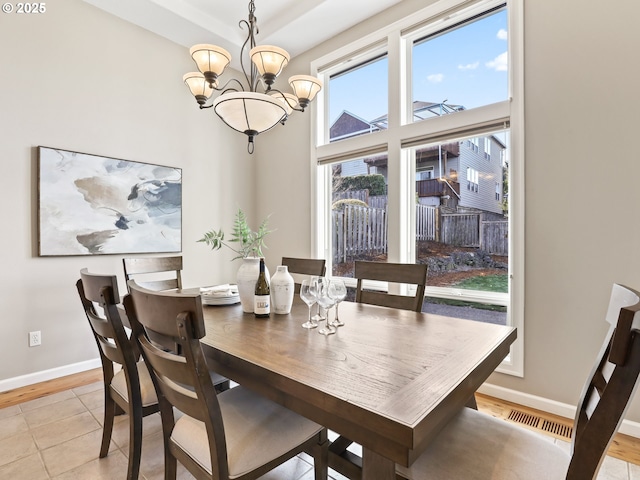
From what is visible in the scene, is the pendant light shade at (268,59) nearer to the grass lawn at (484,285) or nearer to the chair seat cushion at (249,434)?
the chair seat cushion at (249,434)

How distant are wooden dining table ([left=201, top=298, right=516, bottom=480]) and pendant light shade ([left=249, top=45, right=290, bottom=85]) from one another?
1.33 m

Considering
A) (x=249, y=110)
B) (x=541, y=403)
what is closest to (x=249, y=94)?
(x=249, y=110)

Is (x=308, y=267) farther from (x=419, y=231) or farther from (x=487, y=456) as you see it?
(x=487, y=456)

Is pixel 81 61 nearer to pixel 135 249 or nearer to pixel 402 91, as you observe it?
pixel 135 249

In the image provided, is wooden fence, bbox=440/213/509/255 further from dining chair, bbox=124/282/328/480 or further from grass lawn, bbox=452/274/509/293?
dining chair, bbox=124/282/328/480

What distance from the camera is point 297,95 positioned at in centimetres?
210

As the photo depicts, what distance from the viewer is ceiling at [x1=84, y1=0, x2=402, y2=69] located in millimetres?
2957

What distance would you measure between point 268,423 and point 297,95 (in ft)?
5.93

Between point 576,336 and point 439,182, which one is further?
point 439,182

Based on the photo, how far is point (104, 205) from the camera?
9.73 ft

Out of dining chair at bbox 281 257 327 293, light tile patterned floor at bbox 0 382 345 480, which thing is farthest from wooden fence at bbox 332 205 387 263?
light tile patterned floor at bbox 0 382 345 480

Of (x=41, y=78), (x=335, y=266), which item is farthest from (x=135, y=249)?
(x=335, y=266)

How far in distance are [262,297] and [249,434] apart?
0.62 metres

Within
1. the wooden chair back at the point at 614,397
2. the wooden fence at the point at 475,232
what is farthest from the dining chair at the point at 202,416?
the wooden fence at the point at 475,232
